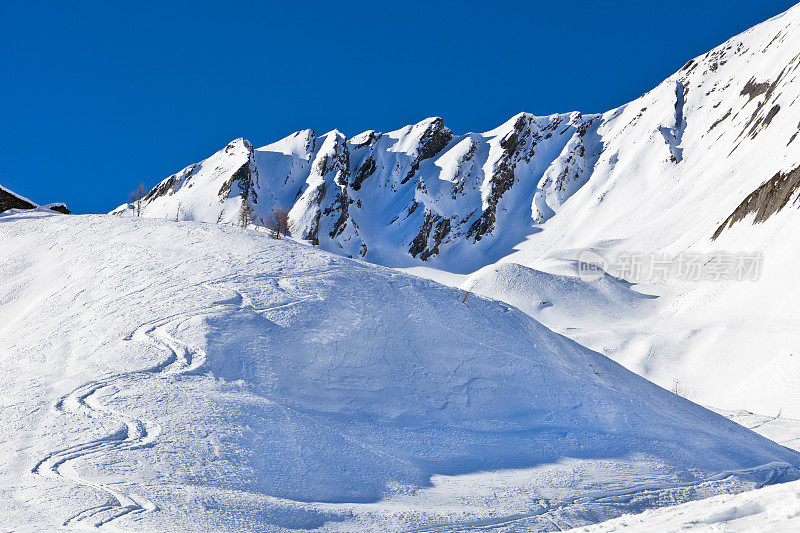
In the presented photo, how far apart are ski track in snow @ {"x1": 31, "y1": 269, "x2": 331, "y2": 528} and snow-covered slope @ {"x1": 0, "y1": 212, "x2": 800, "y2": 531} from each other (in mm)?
26

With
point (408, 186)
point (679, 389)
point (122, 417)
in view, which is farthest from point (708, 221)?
point (122, 417)

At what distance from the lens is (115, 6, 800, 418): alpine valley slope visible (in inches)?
1373

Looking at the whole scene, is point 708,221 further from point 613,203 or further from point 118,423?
point 118,423

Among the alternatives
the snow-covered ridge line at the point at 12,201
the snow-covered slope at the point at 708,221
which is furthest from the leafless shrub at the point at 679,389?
the snow-covered ridge line at the point at 12,201

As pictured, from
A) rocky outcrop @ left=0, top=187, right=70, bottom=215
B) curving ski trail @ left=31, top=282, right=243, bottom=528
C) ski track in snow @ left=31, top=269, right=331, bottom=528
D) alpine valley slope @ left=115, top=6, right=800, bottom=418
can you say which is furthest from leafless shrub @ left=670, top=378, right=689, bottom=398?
rocky outcrop @ left=0, top=187, right=70, bottom=215

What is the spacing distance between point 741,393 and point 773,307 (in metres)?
10.6

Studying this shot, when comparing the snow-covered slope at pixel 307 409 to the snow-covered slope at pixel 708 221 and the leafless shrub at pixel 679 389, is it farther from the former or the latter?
the snow-covered slope at pixel 708 221

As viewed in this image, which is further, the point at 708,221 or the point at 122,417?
the point at 708,221

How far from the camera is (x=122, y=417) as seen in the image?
7.50 meters

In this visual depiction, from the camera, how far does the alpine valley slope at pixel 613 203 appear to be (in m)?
34.9

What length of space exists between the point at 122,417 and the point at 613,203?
92.8 meters

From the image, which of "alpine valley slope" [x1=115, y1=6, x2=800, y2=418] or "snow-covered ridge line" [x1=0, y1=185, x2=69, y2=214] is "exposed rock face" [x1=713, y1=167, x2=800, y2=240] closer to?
"alpine valley slope" [x1=115, y1=6, x2=800, y2=418]

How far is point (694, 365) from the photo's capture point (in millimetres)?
32375

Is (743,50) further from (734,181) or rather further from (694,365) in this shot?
(694,365)
